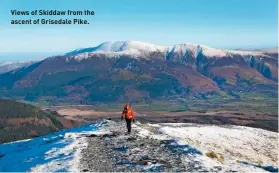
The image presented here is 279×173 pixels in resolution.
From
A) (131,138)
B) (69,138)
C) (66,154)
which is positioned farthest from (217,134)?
(66,154)

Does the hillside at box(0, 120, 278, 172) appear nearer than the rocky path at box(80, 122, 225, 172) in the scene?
No

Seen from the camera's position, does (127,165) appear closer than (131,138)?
Yes

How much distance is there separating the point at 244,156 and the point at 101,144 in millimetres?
18382

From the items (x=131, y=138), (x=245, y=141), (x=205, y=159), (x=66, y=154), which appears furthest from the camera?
(x=245, y=141)

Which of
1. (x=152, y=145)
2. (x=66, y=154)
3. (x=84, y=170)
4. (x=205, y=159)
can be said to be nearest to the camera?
(x=84, y=170)

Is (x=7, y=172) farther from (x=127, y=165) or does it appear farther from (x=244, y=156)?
(x=244, y=156)

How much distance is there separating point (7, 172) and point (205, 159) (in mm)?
18602

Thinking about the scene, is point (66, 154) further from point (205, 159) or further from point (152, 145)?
point (205, 159)

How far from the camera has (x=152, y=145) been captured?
4875cm

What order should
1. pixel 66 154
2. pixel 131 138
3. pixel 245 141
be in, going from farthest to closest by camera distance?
1. pixel 245 141
2. pixel 131 138
3. pixel 66 154

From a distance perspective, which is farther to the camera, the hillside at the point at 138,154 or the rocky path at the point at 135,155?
the hillside at the point at 138,154

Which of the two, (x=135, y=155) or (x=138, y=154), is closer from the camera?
(x=135, y=155)

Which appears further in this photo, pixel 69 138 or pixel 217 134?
pixel 217 134

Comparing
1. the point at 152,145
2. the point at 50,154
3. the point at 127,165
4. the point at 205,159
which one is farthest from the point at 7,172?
the point at 205,159
